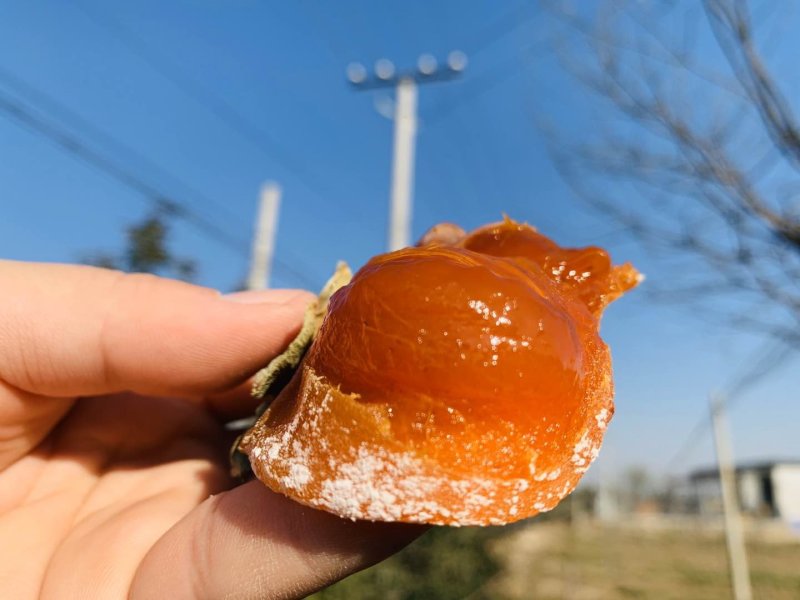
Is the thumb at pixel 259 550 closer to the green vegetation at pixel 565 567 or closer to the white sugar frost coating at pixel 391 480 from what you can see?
the white sugar frost coating at pixel 391 480

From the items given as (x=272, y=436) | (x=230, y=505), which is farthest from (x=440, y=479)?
(x=230, y=505)

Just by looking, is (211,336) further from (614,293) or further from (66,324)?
(614,293)

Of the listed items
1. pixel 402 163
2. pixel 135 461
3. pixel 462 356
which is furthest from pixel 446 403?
pixel 402 163

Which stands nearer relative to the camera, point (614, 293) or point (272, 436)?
point (272, 436)

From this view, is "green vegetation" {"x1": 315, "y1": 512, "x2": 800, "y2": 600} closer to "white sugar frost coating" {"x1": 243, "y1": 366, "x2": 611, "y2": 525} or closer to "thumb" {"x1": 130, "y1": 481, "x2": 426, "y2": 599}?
"thumb" {"x1": 130, "y1": 481, "x2": 426, "y2": 599}

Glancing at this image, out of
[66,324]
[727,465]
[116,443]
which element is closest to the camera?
[66,324]

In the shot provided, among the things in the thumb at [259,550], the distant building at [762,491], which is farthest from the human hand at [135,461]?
the distant building at [762,491]
